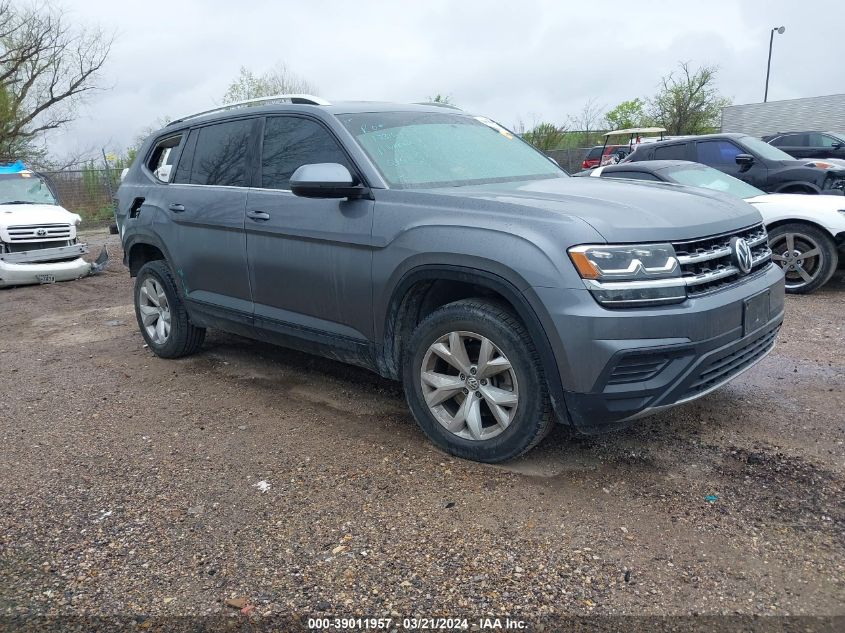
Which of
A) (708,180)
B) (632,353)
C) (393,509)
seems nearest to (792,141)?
(708,180)

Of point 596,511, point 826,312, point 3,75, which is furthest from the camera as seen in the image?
point 3,75

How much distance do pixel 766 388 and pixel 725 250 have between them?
1.64m

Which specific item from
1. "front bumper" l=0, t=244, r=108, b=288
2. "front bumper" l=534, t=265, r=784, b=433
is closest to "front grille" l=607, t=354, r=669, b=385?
"front bumper" l=534, t=265, r=784, b=433

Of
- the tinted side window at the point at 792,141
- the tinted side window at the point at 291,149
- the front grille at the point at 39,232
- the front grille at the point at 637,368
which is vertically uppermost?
the tinted side window at the point at 291,149

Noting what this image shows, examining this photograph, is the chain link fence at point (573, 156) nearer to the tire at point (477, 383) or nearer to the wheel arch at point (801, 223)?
the wheel arch at point (801, 223)

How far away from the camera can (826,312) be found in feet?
22.0

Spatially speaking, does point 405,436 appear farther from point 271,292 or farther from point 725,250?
point 725,250

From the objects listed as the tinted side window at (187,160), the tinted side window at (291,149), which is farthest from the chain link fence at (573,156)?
the tinted side window at (291,149)

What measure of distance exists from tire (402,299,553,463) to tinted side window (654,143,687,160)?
26.4 feet

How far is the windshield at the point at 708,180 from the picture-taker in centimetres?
794

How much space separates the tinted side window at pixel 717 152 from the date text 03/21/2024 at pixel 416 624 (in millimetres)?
9065

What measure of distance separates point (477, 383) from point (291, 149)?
6.62 feet

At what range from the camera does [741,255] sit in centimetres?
353

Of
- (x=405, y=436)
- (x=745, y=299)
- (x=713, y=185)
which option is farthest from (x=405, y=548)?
(x=713, y=185)
